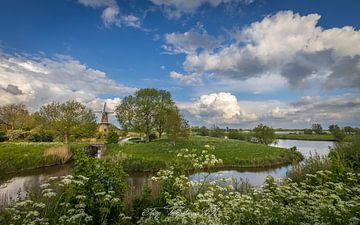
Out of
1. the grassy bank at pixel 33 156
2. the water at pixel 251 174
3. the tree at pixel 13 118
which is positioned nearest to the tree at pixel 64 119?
the tree at pixel 13 118

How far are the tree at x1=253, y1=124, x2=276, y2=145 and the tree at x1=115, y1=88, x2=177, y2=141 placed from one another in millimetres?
20684

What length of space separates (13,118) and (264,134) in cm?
5308

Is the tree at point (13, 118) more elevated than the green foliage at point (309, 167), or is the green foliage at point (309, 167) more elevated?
the tree at point (13, 118)

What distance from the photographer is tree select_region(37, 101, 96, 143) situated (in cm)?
4703

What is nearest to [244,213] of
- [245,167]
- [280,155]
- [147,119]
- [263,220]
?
[263,220]

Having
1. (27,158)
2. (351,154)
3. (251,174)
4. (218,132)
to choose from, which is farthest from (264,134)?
(27,158)

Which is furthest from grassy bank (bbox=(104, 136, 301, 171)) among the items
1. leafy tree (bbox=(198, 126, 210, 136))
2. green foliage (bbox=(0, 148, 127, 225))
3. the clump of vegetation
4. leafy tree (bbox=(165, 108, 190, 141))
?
leafy tree (bbox=(198, 126, 210, 136))

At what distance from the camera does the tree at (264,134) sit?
183 ft

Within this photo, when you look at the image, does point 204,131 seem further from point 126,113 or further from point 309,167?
point 309,167

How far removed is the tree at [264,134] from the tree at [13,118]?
49210mm

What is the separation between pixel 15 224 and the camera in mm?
5746

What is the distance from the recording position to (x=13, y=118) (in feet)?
175

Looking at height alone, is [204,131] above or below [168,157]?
above

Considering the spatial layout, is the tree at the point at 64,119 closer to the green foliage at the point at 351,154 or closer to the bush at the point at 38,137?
the bush at the point at 38,137
